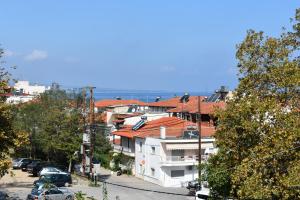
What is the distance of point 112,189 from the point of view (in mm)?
51562

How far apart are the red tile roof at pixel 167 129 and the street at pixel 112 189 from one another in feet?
21.1

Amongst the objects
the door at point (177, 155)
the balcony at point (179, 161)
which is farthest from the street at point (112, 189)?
the door at point (177, 155)

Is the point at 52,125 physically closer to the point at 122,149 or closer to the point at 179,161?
the point at 122,149

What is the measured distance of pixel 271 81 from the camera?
2034 cm

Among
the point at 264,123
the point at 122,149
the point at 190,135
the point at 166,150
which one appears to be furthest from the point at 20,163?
the point at 264,123

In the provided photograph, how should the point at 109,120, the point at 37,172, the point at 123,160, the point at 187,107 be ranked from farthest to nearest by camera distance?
the point at 109,120, the point at 187,107, the point at 123,160, the point at 37,172

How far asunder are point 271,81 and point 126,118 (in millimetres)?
62031

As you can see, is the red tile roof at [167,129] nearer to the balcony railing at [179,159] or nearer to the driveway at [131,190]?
the balcony railing at [179,159]

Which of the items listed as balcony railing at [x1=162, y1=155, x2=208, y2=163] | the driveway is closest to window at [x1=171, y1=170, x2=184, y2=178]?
balcony railing at [x1=162, y1=155, x2=208, y2=163]

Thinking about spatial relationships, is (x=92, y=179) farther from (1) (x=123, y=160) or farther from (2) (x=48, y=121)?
(1) (x=123, y=160)

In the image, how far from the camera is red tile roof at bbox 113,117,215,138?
63.2m

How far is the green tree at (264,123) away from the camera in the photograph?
17.5 m

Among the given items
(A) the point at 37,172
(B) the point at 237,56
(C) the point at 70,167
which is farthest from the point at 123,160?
(B) the point at 237,56

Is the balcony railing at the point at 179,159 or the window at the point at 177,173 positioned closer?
the balcony railing at the point at 179,159
